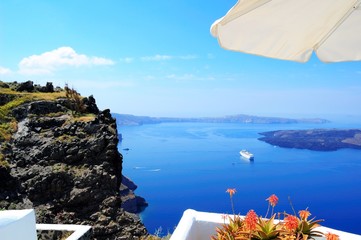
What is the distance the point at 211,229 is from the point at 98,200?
27.7 feet

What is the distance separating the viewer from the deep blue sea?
5144cm

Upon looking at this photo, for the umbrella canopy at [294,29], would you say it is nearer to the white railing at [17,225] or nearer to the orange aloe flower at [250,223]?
the orange aloe flower at [250,223]

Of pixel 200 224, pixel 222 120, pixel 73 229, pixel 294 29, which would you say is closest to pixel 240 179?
pixel 73 229

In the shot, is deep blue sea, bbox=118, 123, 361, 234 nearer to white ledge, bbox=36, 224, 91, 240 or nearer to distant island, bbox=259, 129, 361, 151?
distant island, bbox=259, 129, 361, 151

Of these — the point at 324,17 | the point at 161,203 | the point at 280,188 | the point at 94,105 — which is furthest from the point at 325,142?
the point at 324,17

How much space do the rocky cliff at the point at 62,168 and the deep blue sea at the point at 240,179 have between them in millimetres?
29991

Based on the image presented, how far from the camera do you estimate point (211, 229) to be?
1.81 metres

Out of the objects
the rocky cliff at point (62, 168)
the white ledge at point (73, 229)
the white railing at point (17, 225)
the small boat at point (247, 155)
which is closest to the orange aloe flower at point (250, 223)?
the white railing at point (17, 225)

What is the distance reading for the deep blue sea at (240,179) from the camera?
51438 millimetres

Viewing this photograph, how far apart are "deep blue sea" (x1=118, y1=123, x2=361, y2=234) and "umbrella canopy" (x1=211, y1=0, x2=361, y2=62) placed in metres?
36.9

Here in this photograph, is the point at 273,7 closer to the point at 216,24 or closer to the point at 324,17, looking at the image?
the point at 216,24

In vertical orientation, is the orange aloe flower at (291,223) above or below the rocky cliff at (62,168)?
above

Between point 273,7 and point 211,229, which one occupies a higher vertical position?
point 273,7

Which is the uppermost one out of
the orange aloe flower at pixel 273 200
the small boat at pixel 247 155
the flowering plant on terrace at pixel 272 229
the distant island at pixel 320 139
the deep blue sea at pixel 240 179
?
the orange aloe flower at pixel 273 200
